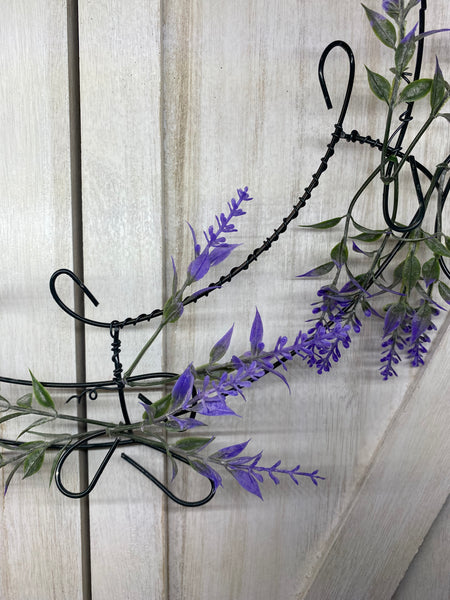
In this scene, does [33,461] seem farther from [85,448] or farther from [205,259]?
[205,259]

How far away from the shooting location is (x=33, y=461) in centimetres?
55

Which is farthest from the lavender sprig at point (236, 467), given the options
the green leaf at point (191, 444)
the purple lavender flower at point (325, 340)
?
the purple lavender flower at point (325, 340)

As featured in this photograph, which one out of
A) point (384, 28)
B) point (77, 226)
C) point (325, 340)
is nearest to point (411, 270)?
point (325, 340)

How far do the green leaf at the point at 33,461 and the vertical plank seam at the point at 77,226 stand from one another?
A: 0.07m

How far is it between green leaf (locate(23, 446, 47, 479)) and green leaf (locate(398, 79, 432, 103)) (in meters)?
0.51

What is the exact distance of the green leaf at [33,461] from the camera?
1.78 feet

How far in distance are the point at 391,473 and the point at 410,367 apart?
0.14 meters

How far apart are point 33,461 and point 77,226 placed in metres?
0.26

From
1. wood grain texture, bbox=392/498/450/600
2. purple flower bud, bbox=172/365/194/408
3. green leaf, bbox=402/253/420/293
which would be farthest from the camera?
wood grain texture, bbox=392/498/450/600

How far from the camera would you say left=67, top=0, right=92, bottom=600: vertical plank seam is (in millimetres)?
562

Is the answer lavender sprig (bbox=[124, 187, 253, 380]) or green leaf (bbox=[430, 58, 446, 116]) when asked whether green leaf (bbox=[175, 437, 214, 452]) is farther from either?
green leaf (bbox=[430, 58, 446, 116])

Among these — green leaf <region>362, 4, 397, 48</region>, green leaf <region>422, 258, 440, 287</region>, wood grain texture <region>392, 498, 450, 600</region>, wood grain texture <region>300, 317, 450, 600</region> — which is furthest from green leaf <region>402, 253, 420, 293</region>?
wood grain texture <region>392, 498, 450, 600</region>

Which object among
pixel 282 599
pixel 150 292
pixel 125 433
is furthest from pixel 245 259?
pixel 282 599

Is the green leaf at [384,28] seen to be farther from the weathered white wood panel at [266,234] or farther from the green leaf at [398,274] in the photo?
the green leaf at [398,274]
